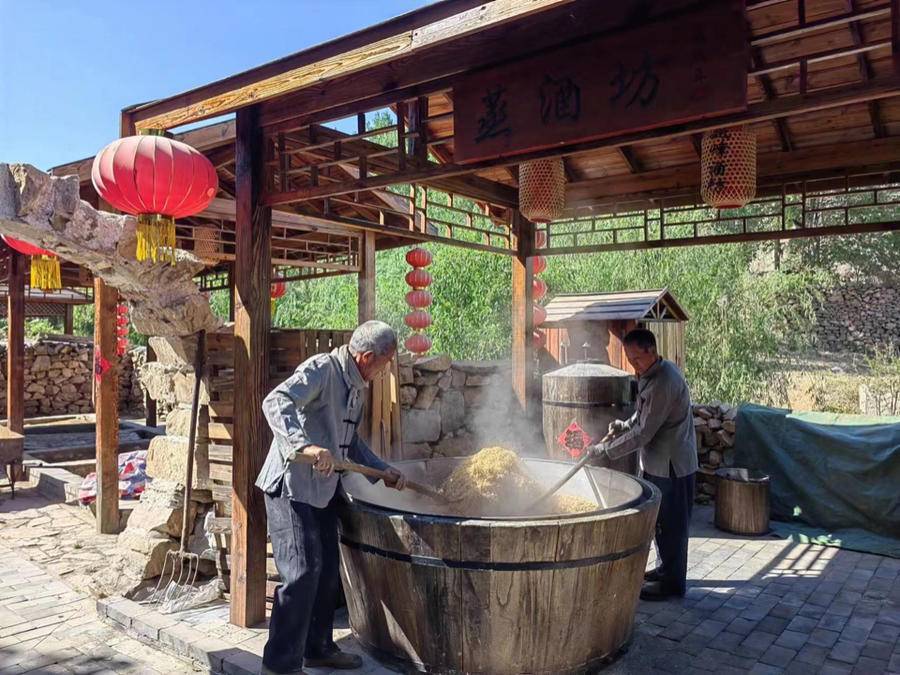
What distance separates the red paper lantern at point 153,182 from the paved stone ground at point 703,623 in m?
2.54

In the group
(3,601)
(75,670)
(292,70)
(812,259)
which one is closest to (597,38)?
(292,70)

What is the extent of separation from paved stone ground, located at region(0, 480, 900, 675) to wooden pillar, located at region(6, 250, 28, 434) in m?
4.82

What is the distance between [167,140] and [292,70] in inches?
41.1

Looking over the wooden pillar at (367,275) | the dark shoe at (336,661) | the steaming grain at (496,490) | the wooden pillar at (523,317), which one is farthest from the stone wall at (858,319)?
the dark shoe at (336,661)

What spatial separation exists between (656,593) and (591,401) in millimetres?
2032

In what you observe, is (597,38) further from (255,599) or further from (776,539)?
(776,539)

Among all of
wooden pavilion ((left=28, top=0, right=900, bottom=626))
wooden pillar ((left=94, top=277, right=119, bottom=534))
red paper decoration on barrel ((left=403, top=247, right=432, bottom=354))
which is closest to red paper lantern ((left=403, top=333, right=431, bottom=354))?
red paper decoration on barrel ((left=403, top=247, right=432, bottom=354))

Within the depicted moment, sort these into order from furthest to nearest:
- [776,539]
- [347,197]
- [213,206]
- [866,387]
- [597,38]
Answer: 1. [866,387]
2. [213,206]
3. [347,197]
4. [776,539]
5. [597,38]

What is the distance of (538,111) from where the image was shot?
11.0 ft

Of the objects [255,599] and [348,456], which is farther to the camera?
[255,599]

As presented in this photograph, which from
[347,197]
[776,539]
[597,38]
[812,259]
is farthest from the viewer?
[812,259]

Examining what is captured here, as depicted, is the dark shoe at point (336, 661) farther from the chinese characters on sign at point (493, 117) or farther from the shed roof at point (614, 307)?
the shed roof at point (614, 307)

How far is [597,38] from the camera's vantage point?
317 cm

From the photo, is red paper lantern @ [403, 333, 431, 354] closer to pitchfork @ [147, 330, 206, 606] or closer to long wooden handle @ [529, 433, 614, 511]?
pitchfork @ [147, 330, 206, 606]
